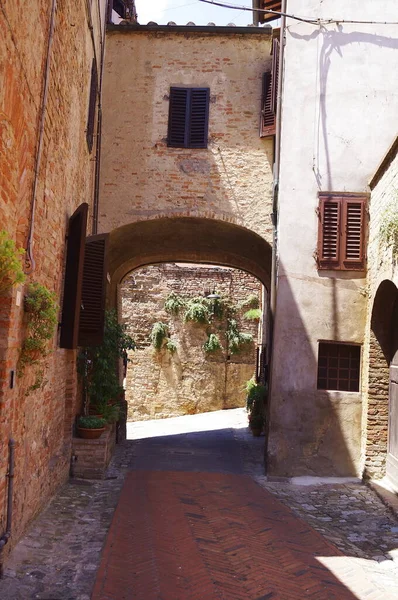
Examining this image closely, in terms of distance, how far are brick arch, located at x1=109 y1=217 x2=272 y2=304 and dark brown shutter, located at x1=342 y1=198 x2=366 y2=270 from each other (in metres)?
1.67

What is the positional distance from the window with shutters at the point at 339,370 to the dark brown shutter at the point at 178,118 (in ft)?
15.3

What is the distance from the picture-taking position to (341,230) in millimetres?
9656

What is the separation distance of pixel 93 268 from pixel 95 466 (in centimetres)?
291

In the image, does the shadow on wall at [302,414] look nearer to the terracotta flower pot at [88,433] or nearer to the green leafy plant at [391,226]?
the green leafy plant at [391,226]

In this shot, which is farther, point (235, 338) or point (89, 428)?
point (235, 338)

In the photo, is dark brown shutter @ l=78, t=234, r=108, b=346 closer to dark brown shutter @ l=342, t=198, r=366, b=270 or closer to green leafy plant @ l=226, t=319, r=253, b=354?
dark brown shutter @ l=342, t=198, r=366, b=270

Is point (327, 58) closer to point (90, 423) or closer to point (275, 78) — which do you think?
point (275, 78)

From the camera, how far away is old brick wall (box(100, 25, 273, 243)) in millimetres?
10625

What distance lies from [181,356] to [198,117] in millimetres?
10022

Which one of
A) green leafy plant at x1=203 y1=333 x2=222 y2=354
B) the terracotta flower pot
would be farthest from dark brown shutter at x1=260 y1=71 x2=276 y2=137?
green leafy plant at x1=203 y1=333 x2=222 y2=354

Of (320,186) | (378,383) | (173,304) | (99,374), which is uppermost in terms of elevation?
(320,186)

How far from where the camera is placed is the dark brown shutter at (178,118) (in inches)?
426

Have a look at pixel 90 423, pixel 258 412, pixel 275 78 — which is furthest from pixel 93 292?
pixel 258 412

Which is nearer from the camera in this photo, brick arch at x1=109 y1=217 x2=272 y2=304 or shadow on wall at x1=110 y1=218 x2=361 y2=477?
shadow on wall at x1=110 y1=218 x2=361 y2=477
